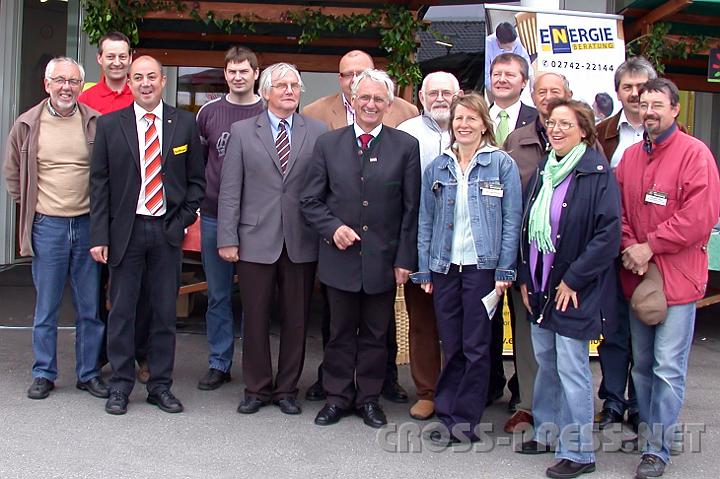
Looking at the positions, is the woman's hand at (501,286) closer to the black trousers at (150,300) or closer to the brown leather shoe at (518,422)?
the brown leather shoe at (518,422)

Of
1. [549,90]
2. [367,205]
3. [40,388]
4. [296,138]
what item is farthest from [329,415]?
[549,90]

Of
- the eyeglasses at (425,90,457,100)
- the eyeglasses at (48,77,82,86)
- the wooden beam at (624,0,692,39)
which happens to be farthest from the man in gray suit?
the wooden beam at (624,0,692,39)

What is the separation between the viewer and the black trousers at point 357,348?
185 inches

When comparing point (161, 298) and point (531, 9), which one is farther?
point (531, 9)

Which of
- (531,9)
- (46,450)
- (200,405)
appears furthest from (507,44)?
(46,450)

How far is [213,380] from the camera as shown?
5.39m

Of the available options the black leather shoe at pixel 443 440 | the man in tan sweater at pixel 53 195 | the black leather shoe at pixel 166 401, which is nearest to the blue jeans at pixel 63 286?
the man in tan sweater at pixel 53 195

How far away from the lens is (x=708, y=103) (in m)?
10.9

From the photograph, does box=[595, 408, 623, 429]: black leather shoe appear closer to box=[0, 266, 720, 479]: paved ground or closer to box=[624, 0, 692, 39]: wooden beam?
box=[0, 266, 720, 479]: paved ground

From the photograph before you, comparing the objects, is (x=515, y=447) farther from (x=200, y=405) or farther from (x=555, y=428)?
(x=200, y=405)

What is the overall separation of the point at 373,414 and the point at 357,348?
382 millimetres

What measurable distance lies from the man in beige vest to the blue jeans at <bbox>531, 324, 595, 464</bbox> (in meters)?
1.19

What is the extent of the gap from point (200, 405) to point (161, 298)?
2.27 ft

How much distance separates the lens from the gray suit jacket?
15.6 feet
